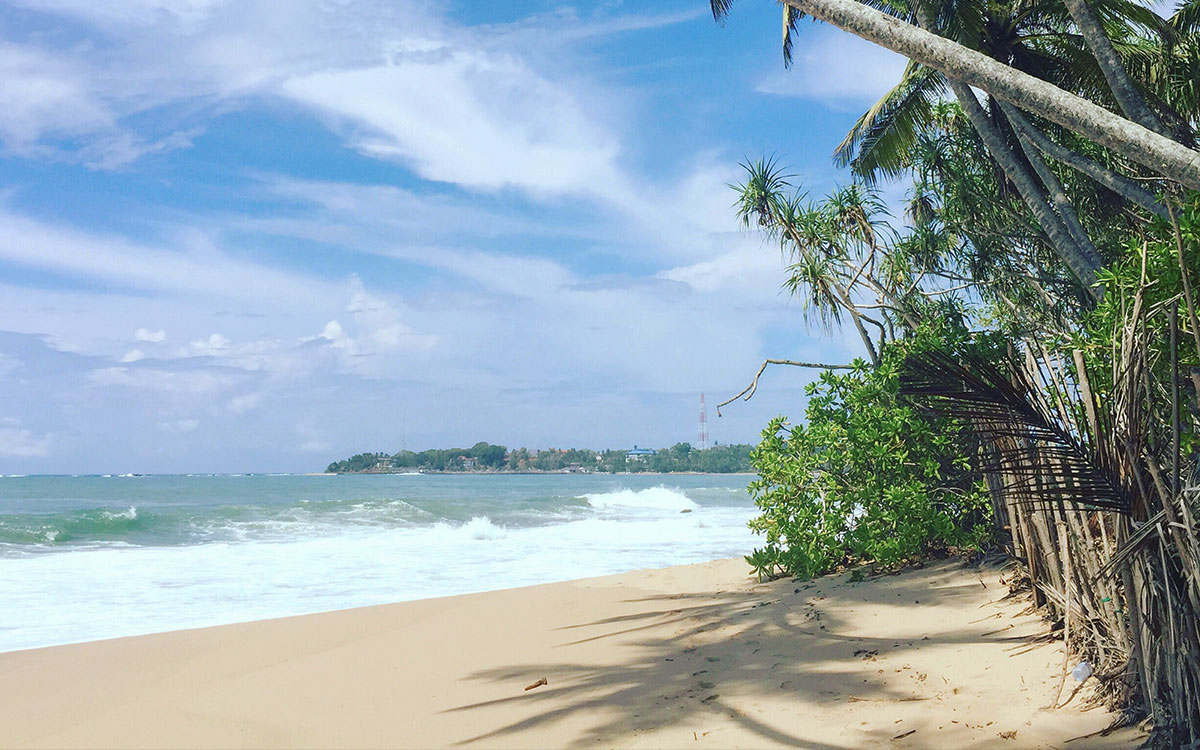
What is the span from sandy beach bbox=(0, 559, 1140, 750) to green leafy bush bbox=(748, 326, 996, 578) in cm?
34

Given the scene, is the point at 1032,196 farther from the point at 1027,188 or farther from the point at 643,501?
the point at 643,501

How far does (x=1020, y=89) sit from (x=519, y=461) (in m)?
104

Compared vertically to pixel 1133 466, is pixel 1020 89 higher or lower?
higher

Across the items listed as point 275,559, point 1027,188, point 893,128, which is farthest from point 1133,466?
point 275,559

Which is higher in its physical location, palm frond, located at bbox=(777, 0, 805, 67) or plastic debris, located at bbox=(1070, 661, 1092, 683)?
palm frond, located at bbox=(777, 0, 805, 67)

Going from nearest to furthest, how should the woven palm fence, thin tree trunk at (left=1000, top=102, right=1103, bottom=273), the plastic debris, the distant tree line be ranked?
the woven palm fence
the plastic debris
thin tree trunk at (left=1000, top=102, right=1103, bottom=273)
the distant tree line

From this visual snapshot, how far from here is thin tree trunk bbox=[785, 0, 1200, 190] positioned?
12.4ft

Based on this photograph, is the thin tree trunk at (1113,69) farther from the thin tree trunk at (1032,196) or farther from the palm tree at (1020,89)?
the palm tree at (1020,89)

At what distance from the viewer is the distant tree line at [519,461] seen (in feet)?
331

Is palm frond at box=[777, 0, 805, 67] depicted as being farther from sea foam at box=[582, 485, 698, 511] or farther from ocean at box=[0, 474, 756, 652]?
sea foam at box=[582, 485, 698, 511]

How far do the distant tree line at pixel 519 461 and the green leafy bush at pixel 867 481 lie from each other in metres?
85.3

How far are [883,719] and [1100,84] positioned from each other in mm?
9338

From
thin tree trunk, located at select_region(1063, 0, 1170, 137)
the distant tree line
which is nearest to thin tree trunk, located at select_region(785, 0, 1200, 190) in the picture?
thin tree trunk, located at select_region(1063, 0, 1170, 137)

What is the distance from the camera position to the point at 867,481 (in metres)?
7.04
